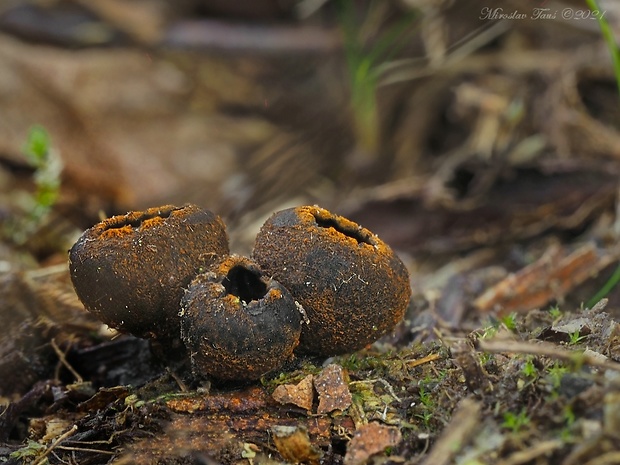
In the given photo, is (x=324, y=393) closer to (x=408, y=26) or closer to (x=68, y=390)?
(x=68, y=390)

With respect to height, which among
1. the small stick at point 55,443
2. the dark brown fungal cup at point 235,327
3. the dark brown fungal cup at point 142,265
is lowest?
the small stick at point 55,443

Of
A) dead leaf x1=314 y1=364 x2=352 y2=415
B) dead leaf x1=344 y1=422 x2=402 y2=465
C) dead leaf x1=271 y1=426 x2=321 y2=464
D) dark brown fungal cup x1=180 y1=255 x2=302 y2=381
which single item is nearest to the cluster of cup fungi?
dark brown fungal cup x1=180 y1=255 x2=302 y2=381

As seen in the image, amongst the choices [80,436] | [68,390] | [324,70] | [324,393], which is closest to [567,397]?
[324,393]

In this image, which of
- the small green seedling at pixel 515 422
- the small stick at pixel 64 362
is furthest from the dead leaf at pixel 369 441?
the small stick at pixel 64 362

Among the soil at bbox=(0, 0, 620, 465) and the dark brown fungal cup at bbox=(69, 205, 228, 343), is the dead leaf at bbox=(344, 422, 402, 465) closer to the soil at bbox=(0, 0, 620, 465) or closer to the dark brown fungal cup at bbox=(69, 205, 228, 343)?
the soil at bbox=(0, 0, 620, 465)

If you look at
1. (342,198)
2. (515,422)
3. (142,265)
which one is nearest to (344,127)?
(342,198)

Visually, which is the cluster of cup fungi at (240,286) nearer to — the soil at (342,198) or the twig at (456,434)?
the soil at (342,198)
